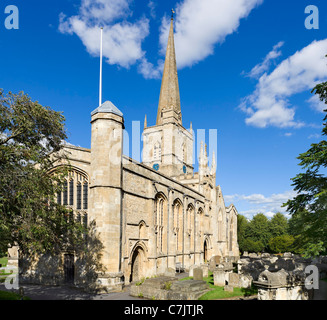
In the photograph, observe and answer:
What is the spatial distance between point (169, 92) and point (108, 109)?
3605cm

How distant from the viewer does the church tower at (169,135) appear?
5003 cm

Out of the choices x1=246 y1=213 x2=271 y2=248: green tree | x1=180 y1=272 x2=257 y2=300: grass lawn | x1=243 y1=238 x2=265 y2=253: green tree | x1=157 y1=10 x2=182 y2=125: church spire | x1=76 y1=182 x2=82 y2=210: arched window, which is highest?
x1=157 y1=10 x2=182 y2=125: church spire

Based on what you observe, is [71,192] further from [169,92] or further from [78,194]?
[169,92]

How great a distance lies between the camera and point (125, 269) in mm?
19094

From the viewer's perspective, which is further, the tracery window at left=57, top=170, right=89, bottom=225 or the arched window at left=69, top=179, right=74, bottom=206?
the arched window at left=69, top=179, right=74, bottom=206

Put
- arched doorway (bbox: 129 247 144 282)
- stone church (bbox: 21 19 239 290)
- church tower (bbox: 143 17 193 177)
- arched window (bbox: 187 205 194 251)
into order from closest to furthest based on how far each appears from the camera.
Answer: stone church (bbox: 21 19 239 290)
arched doorway (bbox: 129 247 144 282)
arched window (bbox: 187 205 194 251)
church tower (bbox: 143 17 193 177)

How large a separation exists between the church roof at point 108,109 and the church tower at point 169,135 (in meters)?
29.2

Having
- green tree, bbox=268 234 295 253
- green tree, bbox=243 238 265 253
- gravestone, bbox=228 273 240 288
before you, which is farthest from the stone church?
green tree, bbox=243 238 265 253

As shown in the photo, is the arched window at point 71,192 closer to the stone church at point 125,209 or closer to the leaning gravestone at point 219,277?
the stone church at point 125,209

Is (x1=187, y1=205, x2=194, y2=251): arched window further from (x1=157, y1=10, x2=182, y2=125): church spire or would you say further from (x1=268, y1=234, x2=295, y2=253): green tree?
(x1=268, y1=234, x2=295, y2=253): green tree

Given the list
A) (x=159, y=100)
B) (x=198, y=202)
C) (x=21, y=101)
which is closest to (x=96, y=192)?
(x=21, y=101)

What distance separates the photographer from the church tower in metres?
50.0

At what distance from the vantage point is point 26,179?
9734mm

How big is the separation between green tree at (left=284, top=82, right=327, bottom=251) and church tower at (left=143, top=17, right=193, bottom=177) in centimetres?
3585
